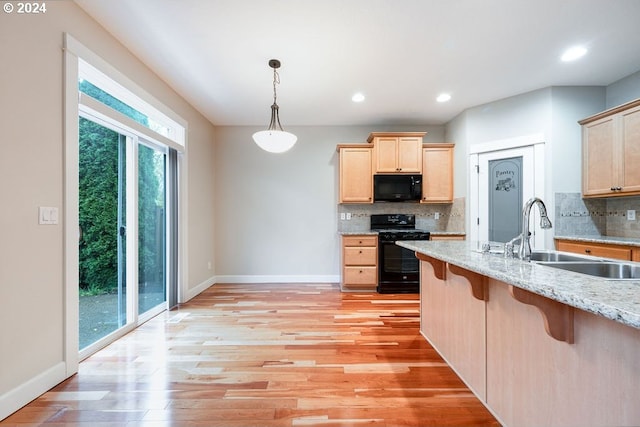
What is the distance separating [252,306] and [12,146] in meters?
2.61

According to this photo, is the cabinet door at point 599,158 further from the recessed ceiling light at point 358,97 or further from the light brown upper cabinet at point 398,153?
the recessed ceiling light at point 358,97

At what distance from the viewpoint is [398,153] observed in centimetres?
425

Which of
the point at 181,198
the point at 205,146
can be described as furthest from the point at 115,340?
the point at 205,146

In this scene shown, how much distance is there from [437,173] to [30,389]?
192 inches

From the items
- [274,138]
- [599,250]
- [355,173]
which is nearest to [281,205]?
[355,173]

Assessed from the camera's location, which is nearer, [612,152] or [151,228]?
[612,152]

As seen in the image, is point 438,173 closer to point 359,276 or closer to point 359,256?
point 359,256

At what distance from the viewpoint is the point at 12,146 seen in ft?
5.18

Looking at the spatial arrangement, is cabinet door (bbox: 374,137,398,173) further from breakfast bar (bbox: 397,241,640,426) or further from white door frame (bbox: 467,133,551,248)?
breakfast bar (bbox: 397,241,640,426)

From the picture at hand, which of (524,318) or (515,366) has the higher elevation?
(524,318)

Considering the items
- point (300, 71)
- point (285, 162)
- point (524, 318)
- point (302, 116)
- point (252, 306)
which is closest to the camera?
point (524, 318)

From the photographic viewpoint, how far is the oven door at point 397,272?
4.04 m

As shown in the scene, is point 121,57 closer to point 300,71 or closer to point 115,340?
point 300,71

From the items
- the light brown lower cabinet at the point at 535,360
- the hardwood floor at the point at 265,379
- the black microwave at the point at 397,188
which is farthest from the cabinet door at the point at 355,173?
the light brown lower cabinet at the point at 535,360
